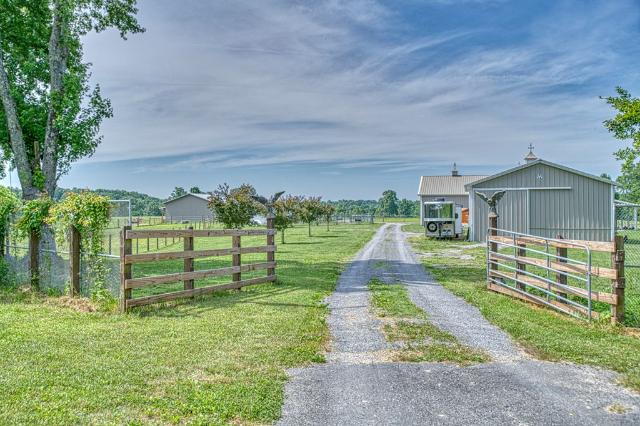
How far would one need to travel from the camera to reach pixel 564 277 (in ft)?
25.5

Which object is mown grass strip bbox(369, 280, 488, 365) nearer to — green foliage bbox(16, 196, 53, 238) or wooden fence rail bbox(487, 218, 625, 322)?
wooden fence rail bbox(487, 218, 625, 322)

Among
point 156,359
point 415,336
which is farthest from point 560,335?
point 156,359

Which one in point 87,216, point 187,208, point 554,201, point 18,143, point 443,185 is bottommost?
point 87,216

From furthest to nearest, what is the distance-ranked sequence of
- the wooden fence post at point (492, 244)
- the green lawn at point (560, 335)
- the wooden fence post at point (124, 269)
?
the wooden fence post at point (492, 244), the wooden fence post at point (124, 269), the green lawn at point (560, 335)

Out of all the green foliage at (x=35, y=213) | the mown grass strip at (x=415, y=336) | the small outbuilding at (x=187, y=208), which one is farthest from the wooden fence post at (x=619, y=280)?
the small outbuilding at (x=187, y=208)

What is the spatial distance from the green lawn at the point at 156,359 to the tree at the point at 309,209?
22.3 meters

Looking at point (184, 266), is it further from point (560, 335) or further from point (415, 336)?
point (560, 335)

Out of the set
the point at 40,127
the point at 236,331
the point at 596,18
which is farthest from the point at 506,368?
the point at 40,127

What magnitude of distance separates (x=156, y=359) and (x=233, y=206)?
17.9 meters

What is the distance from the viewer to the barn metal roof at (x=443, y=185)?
42.9 meters

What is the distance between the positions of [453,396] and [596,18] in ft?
37.1

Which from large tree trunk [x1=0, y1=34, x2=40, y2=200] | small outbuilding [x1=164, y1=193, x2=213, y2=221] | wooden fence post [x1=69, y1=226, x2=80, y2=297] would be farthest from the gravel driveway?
small outbuilding [x1=164, y1=193, x2=213, y2=221]

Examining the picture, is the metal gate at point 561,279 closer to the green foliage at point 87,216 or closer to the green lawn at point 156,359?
the green lawn at point 156,359

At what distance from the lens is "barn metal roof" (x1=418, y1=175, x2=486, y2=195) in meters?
42.9
